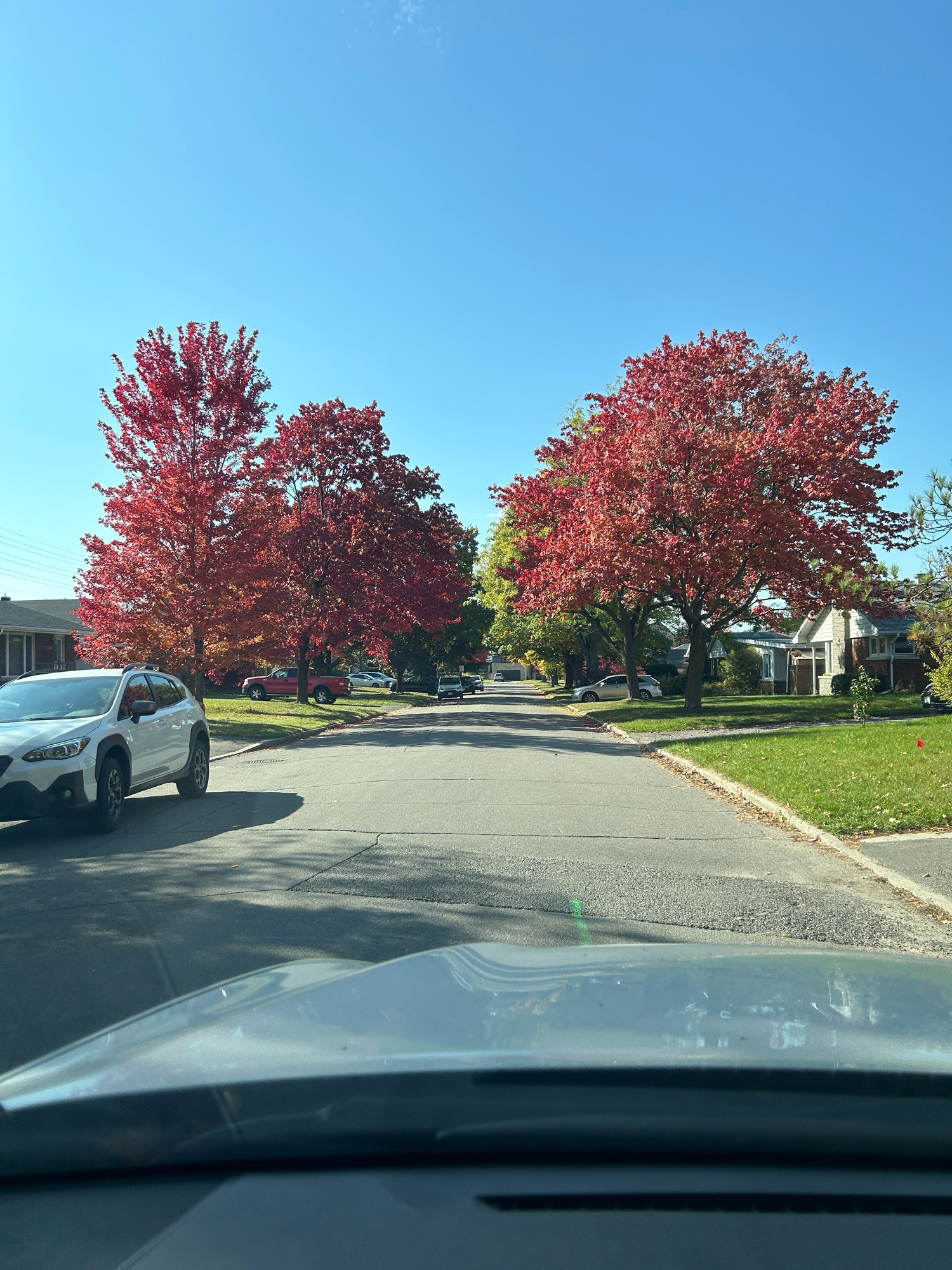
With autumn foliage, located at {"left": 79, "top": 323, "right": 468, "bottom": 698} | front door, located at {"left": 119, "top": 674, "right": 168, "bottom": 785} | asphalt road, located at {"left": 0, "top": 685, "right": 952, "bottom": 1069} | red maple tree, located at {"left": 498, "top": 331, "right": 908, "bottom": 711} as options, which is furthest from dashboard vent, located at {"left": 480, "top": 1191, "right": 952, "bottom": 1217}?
autumn foliage, located at {"left": 79, "top": 323, "right": 468, "bottom": 698}

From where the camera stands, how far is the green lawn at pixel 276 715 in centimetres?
2483

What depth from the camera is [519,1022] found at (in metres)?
2.33

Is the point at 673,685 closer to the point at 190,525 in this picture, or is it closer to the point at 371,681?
the point at 371,681

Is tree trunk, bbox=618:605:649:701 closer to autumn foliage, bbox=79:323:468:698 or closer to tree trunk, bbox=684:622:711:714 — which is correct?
tree trunk, bbox=684:622:711:714

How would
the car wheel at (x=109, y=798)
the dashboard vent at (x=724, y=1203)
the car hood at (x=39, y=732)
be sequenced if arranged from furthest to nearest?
the car wheel at (x=109, y=798) < the car hood at (x=39, y=732) < the dashboard vent at (x=724, y=1203)

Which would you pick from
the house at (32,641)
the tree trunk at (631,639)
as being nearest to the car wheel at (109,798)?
the tree trunk at (631,639)

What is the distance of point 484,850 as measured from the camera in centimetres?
870

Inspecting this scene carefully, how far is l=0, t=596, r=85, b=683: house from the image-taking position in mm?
38938

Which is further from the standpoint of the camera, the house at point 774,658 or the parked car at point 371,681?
the parked car at point 371,681

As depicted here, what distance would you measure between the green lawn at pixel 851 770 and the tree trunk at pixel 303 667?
20146 millimetres

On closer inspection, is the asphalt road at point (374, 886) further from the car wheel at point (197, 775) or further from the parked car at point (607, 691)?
the parked car at point (607, 691)

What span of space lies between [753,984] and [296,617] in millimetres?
32022

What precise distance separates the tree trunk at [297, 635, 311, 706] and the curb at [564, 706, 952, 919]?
2118 cm

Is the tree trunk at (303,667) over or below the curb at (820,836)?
over
